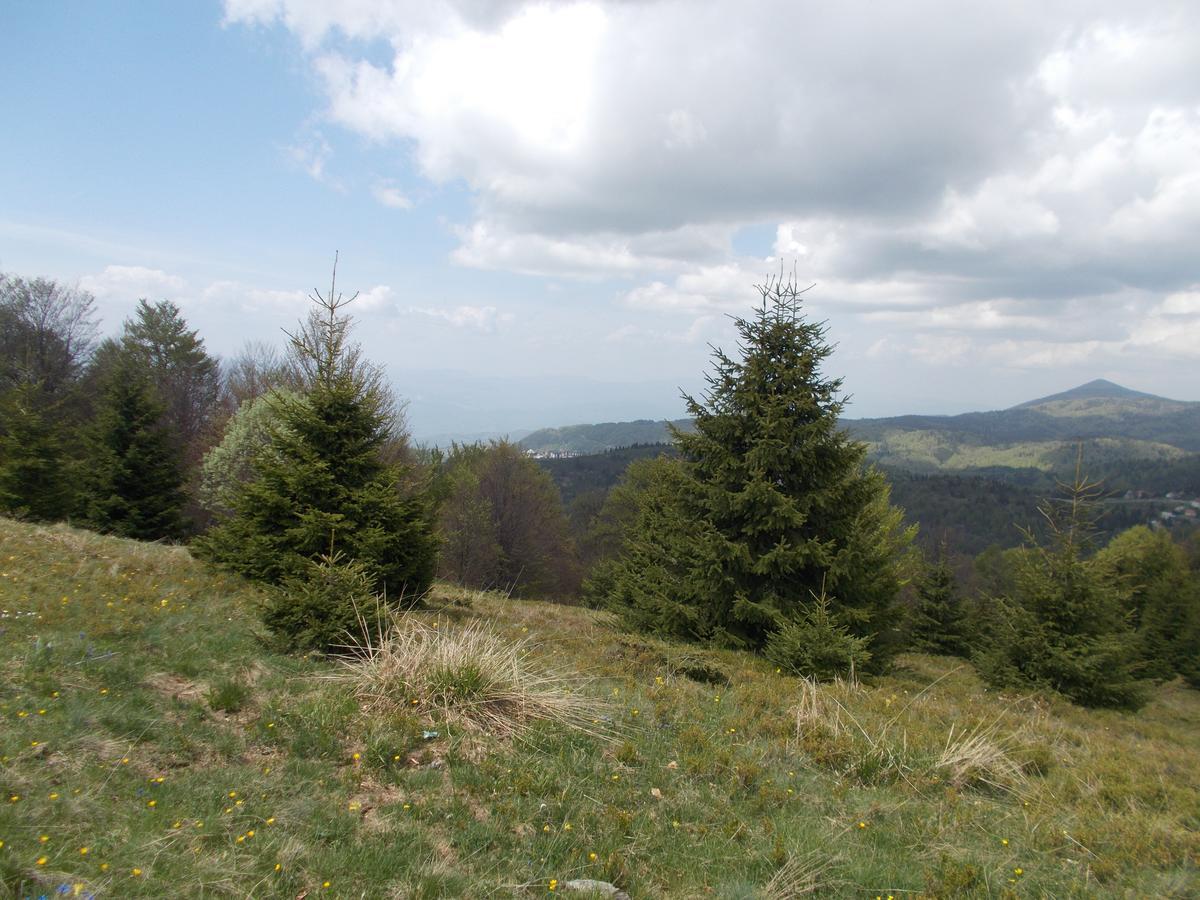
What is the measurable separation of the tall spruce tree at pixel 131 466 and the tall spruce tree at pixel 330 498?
10.9m

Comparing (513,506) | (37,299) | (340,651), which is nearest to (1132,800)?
(340,651)

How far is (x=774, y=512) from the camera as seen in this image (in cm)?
927

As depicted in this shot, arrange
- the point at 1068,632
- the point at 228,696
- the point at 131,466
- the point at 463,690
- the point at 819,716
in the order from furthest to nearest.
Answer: the point at 131,466 → the point at 1068,632 → the point at 819,716 → the point at 463,690 → the point at 228,696

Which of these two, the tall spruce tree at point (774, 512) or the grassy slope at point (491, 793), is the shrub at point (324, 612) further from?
the tall spruce tree at point (774, 512)

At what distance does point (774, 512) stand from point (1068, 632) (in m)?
8.50

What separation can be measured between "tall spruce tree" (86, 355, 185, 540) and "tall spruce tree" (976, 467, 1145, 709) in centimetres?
2253

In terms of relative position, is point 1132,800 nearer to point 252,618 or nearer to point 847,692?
point 847,692

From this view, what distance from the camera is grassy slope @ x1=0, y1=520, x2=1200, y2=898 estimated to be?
3.01 meters

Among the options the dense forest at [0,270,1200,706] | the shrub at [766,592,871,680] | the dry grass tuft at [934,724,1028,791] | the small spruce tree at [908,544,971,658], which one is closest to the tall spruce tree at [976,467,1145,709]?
the dense forest at [0,270,1200,706]

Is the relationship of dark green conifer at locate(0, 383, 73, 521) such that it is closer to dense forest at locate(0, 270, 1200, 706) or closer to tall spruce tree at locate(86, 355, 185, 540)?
dense forest at locate(0, 270, 1200, 706)

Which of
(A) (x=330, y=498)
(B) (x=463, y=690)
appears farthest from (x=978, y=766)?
(A) (x=330, y=498)

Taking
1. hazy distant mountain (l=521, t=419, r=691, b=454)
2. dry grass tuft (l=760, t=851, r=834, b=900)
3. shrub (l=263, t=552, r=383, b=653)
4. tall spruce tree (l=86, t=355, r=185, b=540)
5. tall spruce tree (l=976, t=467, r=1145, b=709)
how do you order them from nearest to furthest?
dry grass tuft (l=760, t=851, r=834, b=900)
shrub (l=263, t=552, r=383, b=653)
tall spruce tree (l=976, t=467, r=1145, b=709)
tall spruce tree (l=86, t=355, r=185, b=540)
hazy distant mountain (l=521, t=419, r=691, b=454)

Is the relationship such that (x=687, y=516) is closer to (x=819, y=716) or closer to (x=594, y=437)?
(x=819, y=716)

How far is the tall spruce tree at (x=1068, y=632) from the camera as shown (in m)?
12.3
